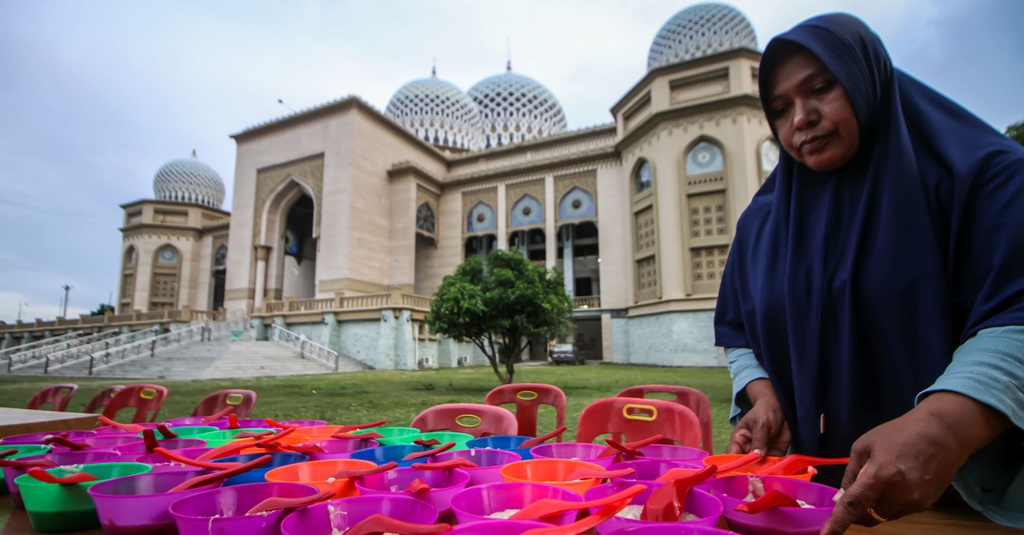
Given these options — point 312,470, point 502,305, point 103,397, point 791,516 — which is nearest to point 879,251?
point 791,516

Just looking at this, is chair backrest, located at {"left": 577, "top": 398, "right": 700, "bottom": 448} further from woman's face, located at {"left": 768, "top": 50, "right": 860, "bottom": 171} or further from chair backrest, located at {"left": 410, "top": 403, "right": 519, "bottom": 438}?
woman's face, located at {"left": 768, "top": 50, "right": 860, "bottom": 171}

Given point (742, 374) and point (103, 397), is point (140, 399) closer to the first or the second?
point (103, 397)

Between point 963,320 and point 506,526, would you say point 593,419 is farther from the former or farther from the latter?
point 506,526

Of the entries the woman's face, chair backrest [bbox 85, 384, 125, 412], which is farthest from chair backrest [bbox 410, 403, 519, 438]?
chair backrest [bbox 85, 384, 125, 412]

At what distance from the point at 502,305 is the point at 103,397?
21.7 feet

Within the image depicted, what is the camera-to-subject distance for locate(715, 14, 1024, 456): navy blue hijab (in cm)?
100

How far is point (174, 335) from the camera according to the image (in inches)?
690

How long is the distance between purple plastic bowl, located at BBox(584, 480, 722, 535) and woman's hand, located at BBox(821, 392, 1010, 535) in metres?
0.16

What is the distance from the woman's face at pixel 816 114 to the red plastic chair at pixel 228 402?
284 centimetres

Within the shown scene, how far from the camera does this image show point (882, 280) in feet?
3.70

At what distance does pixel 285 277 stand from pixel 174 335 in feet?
19.7

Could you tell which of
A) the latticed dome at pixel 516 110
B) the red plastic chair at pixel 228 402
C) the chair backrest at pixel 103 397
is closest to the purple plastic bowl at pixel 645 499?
the red plastic chair at pixel 228 402

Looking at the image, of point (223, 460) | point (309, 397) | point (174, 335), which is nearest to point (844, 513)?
point (223, 460)

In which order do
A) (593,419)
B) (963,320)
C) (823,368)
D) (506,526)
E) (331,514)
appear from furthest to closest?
(593,419) < (823,368) < (963,320) < (331,514) < (506,526)
